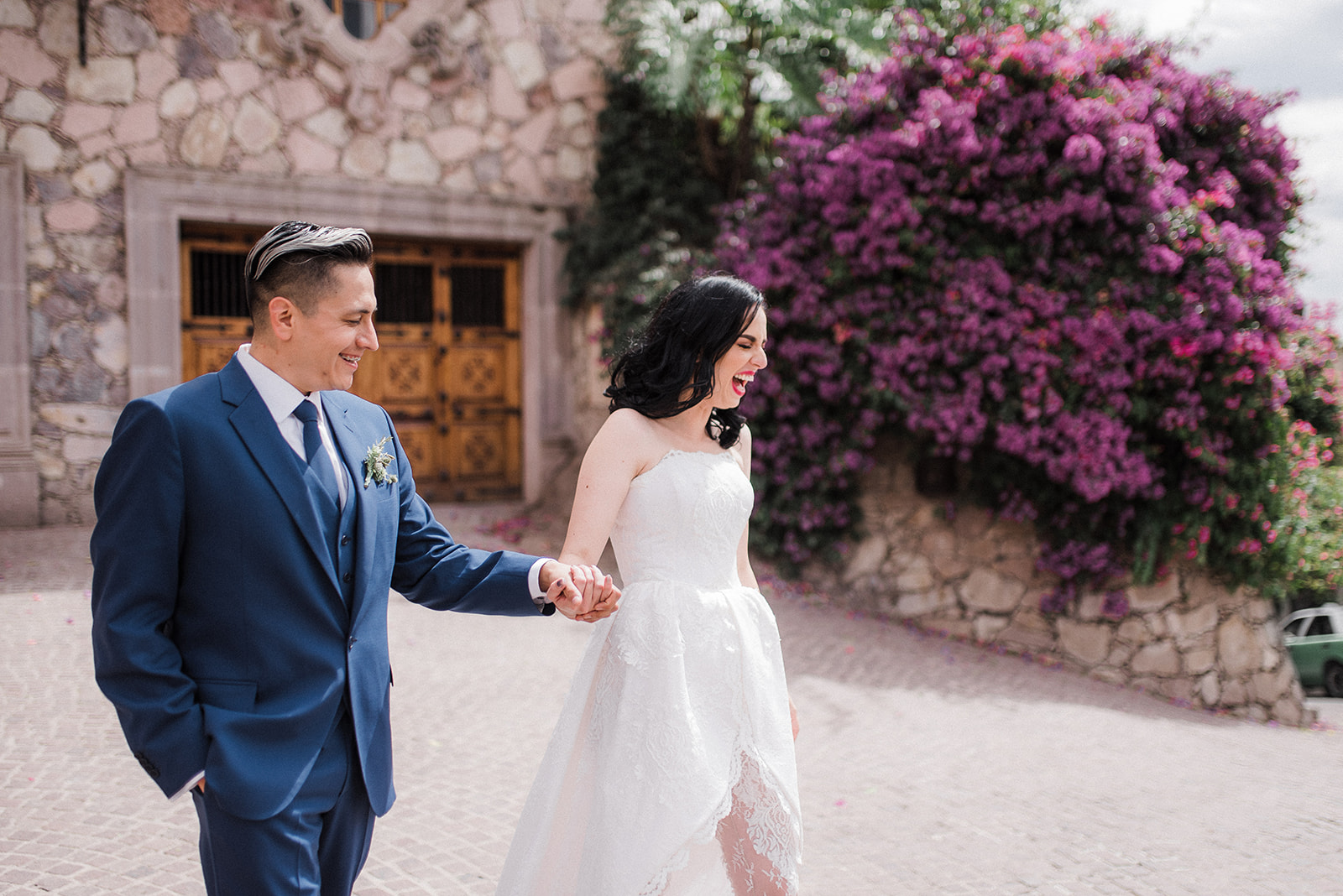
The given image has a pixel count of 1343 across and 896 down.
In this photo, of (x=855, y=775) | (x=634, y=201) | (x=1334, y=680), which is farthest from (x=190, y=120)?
(x=1334, y=680)

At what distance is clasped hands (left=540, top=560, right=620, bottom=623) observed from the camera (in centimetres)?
217

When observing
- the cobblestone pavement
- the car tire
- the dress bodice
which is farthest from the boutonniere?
Result: the car tire

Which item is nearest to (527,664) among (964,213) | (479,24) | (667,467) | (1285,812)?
(667,467)

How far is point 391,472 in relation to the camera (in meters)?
2.09

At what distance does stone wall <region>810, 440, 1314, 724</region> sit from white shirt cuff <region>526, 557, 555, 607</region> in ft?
20.2

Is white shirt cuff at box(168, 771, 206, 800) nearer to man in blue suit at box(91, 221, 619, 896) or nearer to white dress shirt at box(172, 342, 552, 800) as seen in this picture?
man in blue suit at box(91, 221, 619, 896)

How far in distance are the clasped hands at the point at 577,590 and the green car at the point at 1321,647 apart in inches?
493

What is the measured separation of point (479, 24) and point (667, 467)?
8.38 metres

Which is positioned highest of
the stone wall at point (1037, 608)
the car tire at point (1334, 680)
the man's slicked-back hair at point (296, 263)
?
the man's slicked-back hair at point (296, 263)

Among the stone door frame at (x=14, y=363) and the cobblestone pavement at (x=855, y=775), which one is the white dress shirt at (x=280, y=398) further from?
the stone door frame at (x=14, y=363)

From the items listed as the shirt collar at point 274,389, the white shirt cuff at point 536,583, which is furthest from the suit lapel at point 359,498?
the white shirt cuff at point 536,583

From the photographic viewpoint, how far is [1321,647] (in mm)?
11922

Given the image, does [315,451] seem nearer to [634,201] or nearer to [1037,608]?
[1037,608]

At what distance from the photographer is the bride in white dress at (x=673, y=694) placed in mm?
2291
